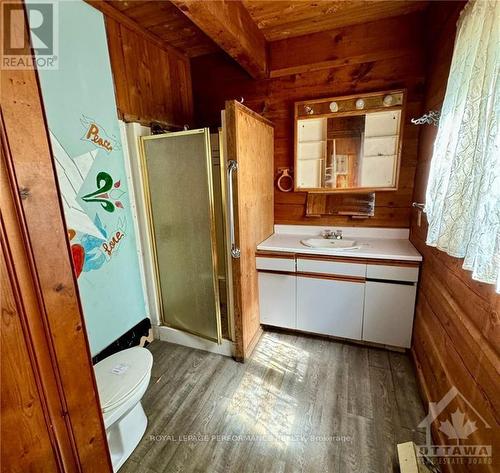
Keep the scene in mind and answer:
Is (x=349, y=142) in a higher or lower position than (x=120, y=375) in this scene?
higher

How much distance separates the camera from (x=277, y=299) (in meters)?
2.29

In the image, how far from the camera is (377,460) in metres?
1.33

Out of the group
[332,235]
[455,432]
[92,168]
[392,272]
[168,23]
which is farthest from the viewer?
[332,235]

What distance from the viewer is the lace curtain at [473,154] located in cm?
83

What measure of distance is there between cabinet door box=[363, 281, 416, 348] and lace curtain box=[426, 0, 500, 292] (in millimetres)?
768

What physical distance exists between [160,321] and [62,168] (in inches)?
57.3

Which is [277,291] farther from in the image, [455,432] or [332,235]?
[455,432]

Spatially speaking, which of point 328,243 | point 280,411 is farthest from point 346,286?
point 280,411

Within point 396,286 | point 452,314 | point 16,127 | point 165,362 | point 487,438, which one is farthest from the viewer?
point 165,362

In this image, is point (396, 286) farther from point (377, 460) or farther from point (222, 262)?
point (222, 262)

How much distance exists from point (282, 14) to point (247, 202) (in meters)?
1.43

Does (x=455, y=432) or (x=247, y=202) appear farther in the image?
(x=247, y=202)

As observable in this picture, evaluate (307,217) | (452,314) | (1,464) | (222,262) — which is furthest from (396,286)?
(1,464)

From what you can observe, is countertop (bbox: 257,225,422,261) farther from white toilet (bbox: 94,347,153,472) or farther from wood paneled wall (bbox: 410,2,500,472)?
white toilet (bbox: 94,347,153,472)
